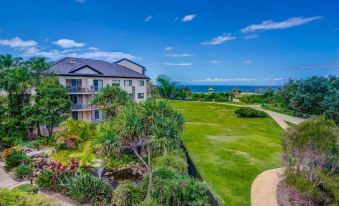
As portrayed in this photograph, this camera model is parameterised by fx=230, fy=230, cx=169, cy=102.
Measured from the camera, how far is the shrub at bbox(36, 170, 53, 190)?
12680 mm

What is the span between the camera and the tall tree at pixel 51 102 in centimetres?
2217

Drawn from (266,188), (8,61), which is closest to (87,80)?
(8,61)

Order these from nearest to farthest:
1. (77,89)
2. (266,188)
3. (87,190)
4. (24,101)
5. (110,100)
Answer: (87,190) < (266,188) < (110,100) < (24,101) < (77,89)

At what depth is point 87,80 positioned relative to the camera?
32062 mm

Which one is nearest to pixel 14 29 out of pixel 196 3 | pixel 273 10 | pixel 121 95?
pixel 121 95

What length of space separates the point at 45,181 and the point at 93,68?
75.0 ft

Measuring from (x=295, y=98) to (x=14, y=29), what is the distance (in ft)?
140

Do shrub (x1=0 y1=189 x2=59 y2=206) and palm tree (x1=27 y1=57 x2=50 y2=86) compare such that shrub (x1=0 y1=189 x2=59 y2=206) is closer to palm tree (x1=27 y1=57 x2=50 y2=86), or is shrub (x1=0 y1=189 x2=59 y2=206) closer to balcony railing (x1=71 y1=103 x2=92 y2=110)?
palm tree (x1=27 y1=57 x2=50 y2=86)

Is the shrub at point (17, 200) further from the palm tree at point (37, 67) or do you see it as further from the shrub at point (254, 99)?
the shrub at point (254, 99)

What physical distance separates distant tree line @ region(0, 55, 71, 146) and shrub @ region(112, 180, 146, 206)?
14.4 metres

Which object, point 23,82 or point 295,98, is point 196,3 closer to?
point 23,82

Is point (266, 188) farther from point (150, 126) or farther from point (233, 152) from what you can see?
point (150, 126)

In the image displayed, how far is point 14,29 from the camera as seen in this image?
28250 mm

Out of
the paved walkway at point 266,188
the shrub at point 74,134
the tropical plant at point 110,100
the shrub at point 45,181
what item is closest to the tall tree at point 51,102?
the shrub at point 74,134
